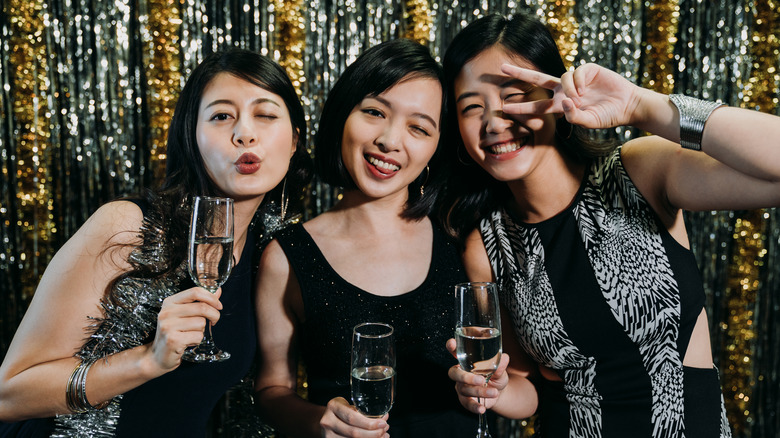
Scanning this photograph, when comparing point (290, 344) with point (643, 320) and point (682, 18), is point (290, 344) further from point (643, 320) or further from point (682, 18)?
point (682, 18)

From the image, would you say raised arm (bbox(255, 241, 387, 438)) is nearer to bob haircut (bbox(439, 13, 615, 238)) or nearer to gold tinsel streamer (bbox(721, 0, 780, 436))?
bob haircut (bbox(439, 13, 615, 238))

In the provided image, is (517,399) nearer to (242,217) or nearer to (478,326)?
(478,326)

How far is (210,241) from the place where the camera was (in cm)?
122

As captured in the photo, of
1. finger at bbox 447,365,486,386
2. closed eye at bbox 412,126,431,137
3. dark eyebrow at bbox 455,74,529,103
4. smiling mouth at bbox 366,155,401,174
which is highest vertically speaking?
dark eyebrow at bbox 455,74,529,103

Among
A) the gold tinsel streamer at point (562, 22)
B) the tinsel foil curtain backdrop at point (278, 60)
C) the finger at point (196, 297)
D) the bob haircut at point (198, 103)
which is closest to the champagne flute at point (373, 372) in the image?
the finger at point (196, 297)

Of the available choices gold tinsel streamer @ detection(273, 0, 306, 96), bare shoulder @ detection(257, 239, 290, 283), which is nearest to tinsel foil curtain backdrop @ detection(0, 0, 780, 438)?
gold tinsel streamer @ detection(273, 0, 306, 96)

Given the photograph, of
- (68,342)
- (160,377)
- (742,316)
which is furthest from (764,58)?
(68,342)

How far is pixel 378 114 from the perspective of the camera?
1628mm

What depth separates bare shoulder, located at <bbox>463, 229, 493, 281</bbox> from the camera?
1727 mm

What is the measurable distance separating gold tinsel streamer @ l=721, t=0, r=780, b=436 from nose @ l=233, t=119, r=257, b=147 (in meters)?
2.33

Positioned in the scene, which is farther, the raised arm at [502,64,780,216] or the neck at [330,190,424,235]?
the neck at [330,190,424,235]

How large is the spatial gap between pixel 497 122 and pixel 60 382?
134 centimetres

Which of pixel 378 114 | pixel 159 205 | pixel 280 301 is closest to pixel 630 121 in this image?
pixel 378 114

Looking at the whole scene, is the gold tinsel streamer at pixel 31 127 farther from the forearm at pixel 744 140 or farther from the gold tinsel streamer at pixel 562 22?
the forearm at pixel 744 140
